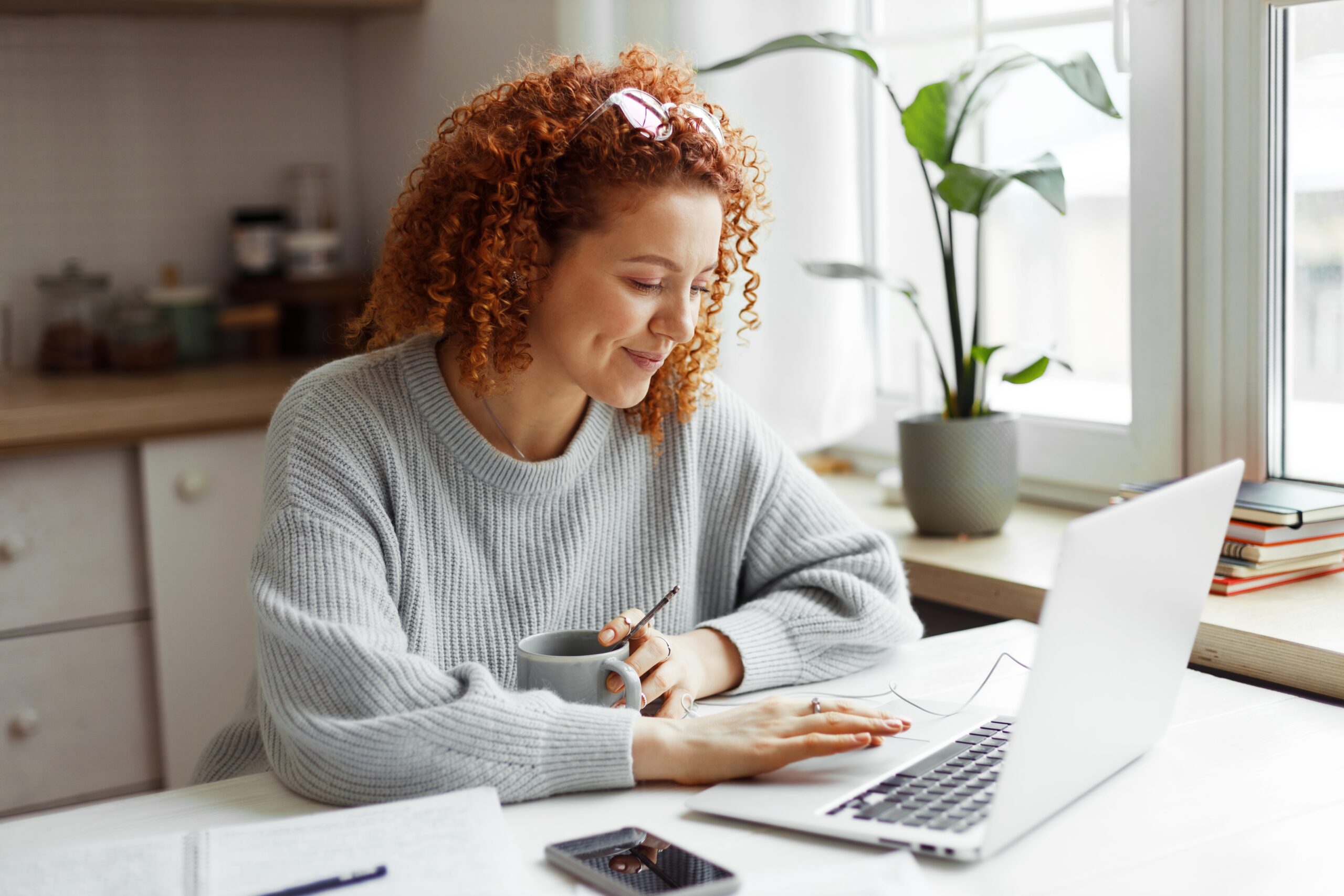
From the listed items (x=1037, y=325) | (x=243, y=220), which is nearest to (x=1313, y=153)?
(x=1037, y=325)

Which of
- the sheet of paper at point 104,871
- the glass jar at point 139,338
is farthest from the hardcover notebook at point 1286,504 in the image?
the glass jar at point 139,338

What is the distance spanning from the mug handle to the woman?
23 mm

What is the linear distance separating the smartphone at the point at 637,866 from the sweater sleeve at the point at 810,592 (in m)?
0.36

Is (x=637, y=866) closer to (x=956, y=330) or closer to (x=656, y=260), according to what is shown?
(x=656, y=260)

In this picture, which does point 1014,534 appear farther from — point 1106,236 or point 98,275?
point 98,275

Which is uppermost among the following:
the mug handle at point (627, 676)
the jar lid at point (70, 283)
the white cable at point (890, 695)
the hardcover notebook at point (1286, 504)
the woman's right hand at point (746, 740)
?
the jar lid at point (70, 283)

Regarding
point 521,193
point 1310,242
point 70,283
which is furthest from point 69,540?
point 1310,242

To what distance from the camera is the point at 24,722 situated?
1.94m

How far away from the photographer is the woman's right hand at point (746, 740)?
37.0 inches

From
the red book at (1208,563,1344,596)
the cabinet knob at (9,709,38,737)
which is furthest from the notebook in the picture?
the cabinet knob at (9,709,38,737)

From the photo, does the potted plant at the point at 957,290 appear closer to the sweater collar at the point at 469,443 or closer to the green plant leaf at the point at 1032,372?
the green plant leaf at the point at 1032,372

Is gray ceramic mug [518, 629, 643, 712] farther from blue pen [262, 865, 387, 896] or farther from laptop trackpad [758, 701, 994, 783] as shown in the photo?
Answer: blue pen [262, 865, 387, 896]

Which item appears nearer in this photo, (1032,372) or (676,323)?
(676,323)

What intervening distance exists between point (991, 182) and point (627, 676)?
791 mm
